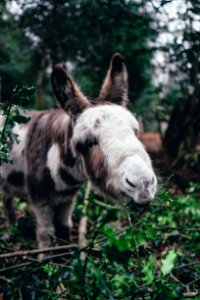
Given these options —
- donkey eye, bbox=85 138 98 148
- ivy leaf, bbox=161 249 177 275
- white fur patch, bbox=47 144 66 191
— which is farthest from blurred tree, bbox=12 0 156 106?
ivy leaf, bbox=161 249 177 275

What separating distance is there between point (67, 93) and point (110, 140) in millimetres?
908

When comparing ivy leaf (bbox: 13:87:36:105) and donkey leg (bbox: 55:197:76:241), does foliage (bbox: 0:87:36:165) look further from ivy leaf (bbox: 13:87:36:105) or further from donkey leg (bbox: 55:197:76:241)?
donkey leg (bbox: 55:197:76:241)

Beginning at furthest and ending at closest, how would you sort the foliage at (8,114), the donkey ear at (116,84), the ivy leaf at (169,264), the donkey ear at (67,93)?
the donkey ear at (116,84) < the donkey ear at (67,93) < the foliage at (8,114) < the ivy leaf at (169,264)

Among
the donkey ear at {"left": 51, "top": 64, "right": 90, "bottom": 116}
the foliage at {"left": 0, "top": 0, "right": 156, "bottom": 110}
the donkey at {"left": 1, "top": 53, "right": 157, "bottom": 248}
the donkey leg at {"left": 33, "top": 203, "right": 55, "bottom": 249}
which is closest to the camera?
the donkey at {"left": 1, "top": 53, "right": 157, "bottom": 248}

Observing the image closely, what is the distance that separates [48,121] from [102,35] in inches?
129

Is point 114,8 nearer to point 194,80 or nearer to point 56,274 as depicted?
point 194,80

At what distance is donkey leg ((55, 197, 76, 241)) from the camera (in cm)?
410

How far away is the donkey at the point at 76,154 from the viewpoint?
90.5 inches

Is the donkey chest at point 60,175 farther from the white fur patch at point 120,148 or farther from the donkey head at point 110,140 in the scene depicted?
the white fur patch at point 120,148

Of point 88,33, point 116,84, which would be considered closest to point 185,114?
point 88,33

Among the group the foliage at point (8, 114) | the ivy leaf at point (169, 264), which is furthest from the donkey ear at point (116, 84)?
the ivy leaf at point (169, 264)

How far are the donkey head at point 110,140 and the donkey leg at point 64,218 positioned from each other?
1.03 m

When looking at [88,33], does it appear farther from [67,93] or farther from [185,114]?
[67,93]

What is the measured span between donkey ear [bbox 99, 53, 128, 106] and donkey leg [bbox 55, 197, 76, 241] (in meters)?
1.35
